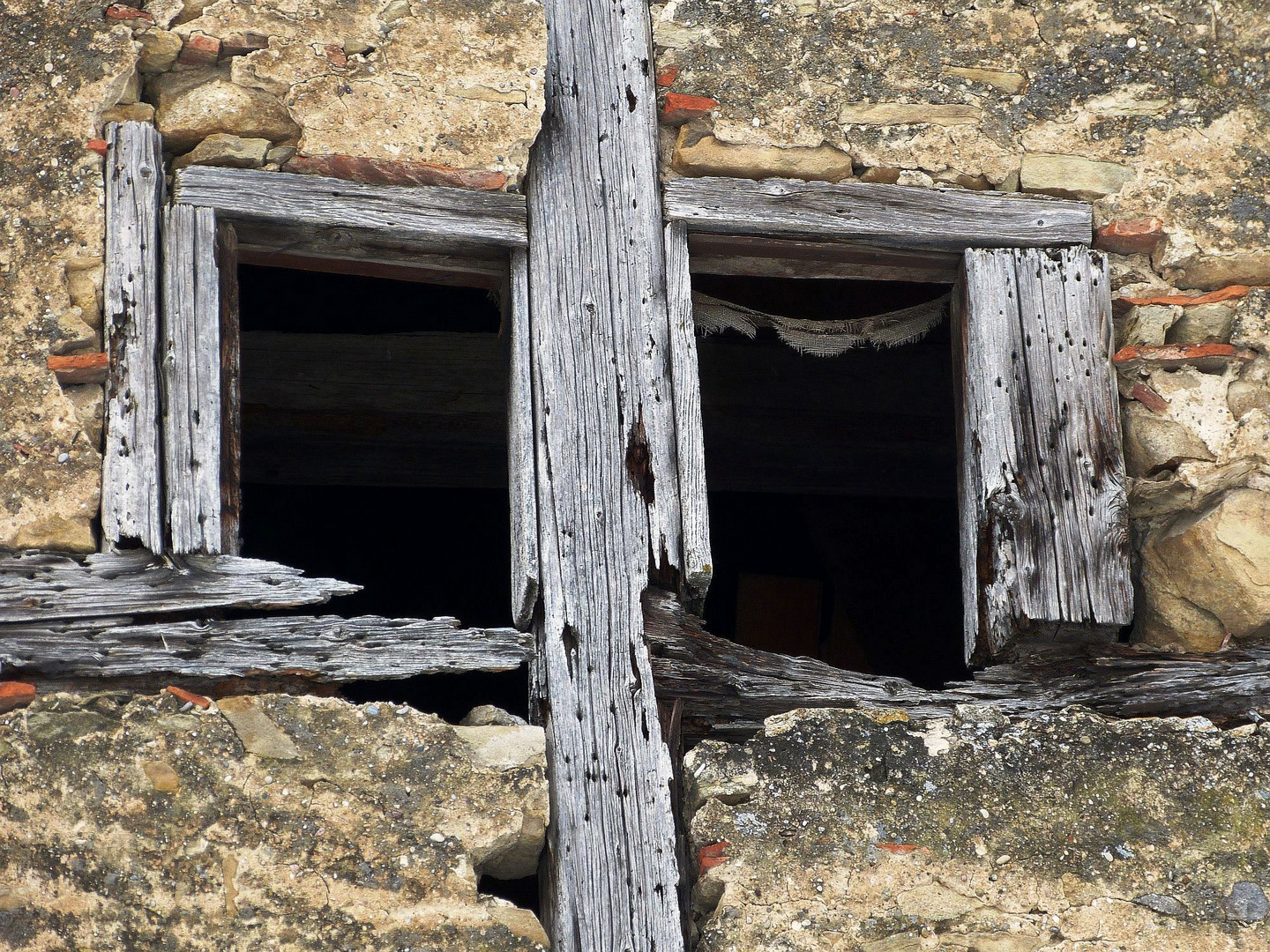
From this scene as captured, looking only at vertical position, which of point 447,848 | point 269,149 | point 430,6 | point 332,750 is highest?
point 430,6

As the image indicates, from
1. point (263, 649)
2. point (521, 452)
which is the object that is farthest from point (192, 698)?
point (521, 452)

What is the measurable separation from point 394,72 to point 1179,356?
1.88 meters

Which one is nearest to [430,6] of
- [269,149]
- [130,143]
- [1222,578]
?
[269,149]

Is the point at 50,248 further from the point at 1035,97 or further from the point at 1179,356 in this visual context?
the point at 1179,356

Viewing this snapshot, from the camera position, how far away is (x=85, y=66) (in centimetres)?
281

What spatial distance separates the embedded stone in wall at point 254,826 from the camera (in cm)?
235

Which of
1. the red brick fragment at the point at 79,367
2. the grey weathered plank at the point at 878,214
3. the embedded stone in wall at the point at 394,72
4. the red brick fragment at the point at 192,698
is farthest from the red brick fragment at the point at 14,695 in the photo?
the grey weathered plank at the point at 878,214

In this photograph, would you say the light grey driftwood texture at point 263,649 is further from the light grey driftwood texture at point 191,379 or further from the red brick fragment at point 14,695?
the light grey driftwood texture at point 191,379

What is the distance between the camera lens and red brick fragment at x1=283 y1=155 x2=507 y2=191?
285 centimetres

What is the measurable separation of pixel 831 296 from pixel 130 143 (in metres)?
2.89

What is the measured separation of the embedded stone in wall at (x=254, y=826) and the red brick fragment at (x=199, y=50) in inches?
54.1

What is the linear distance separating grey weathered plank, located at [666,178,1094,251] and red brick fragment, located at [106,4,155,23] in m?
1.20

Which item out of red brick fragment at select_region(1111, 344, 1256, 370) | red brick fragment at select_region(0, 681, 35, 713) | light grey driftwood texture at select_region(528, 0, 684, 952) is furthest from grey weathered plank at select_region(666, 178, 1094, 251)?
red brick fragment at select_region(0, 681, 35, 713)

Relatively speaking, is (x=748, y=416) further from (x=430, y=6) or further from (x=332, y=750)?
(x=332, y=750)
